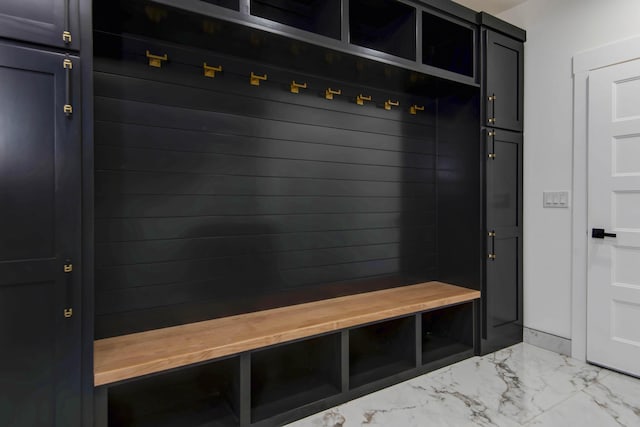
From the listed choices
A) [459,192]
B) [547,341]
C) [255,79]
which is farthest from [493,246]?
[255,79]

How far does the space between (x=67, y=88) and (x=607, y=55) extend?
3.41 m

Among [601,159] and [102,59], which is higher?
[102,59]

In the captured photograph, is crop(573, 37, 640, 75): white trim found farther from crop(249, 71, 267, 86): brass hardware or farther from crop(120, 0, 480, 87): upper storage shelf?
crop(249, 71, 267, 86): brass hardware

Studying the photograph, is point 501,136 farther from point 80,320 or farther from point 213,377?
point 80,320

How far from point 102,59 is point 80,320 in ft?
4.41

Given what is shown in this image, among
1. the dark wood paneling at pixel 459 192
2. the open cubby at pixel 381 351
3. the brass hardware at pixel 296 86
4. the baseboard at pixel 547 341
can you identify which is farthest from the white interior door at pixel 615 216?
the brass hardware at pixel 296 86

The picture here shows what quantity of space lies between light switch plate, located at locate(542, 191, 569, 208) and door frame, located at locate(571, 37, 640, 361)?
0.06 meters

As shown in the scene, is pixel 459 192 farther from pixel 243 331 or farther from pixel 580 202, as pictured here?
pixel 243 331

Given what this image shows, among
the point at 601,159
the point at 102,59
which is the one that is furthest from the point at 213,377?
the point at 601,159

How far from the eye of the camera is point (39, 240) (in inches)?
56.1

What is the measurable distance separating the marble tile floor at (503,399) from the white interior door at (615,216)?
0.88ft

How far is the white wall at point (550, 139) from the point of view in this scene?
2.88m

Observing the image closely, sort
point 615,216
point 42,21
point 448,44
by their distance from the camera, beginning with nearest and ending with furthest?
1. point 42,21
2. point 615,216
3. point 448,44

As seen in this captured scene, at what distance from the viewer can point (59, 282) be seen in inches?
57.2
